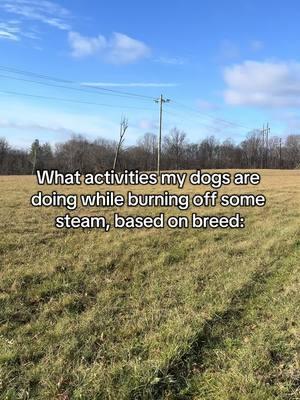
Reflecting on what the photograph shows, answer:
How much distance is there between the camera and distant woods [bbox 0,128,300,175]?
10412cm

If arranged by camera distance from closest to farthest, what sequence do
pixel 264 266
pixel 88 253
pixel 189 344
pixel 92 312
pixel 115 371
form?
pixel 115 371
pixel 189 344
pixel 92 312
pixel 264 266
pixel 88 253

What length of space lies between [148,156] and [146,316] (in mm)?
108589

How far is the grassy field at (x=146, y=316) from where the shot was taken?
4.28 meters

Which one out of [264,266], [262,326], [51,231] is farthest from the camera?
[51,231]

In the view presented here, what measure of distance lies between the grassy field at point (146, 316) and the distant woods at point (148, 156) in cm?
8825

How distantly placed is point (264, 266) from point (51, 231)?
5.08 meters

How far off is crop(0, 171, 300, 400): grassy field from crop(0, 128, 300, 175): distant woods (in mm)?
88247

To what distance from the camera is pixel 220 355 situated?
4758mm

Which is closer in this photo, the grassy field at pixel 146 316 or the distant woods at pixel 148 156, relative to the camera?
the grassy field at pixel 146 316

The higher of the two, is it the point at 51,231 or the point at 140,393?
the point at 51,231

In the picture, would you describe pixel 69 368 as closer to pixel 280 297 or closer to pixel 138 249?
pixel 280 297

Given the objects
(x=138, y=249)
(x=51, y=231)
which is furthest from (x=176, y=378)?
(x=51, y=231)

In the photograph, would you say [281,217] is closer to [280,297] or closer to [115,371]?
[280,297]

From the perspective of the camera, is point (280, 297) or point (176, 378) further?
point (280, 297)
